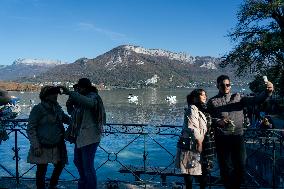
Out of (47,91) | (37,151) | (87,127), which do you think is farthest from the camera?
(47,91)

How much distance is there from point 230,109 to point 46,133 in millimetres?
3282

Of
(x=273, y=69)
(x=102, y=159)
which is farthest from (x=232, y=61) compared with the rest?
(x=102, y=159)

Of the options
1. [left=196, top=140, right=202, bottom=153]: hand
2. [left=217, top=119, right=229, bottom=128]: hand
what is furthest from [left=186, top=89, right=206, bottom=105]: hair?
[left=196, top=140, right=202, bottom=153]: hand

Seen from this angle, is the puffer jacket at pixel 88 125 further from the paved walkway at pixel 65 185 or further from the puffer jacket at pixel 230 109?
the puffer jacket at pixel 230 109

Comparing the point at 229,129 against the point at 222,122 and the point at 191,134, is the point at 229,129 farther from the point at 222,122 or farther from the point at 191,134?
the point at 191,134

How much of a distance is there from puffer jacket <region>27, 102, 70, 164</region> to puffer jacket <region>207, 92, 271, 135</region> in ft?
9.07

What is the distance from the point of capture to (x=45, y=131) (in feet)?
22.5

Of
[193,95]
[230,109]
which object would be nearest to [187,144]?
[193,95]

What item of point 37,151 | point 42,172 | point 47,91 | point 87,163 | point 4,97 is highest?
point 47,91

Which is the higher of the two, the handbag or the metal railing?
the handbag

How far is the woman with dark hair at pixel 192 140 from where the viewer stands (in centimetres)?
634

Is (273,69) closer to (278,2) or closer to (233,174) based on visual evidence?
(278,2)

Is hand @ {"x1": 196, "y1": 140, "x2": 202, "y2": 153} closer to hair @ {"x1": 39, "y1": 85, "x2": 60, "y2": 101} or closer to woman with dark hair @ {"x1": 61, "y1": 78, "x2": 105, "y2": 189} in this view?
woman with dark hair @ {"x1": 61, "y1": 78, "x2": 105, "y2": 189}

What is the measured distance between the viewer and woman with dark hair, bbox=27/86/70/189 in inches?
267
